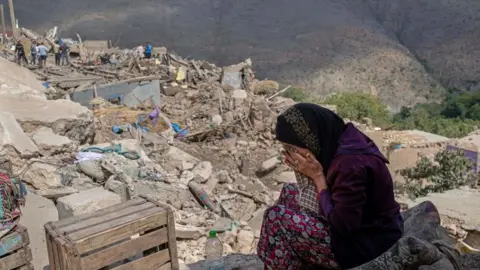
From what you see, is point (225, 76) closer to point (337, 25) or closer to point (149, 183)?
point (149, 183)

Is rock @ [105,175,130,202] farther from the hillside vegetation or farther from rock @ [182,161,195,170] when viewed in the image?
the hillside vegetation

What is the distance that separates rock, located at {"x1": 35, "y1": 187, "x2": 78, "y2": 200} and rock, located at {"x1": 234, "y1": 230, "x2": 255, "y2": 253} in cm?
192

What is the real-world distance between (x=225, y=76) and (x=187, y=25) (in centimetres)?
2294

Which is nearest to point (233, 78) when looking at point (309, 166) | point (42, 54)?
point (42, 54)

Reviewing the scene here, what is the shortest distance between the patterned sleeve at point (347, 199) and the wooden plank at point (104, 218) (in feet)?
5.07

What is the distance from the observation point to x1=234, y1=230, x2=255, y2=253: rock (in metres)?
5.52

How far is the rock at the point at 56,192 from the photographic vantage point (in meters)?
5.07

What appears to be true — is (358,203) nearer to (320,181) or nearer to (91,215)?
(320,181)

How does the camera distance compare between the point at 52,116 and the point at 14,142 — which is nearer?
the point at 14,142

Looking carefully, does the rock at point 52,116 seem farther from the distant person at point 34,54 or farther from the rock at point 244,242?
the distant person at point 34,54

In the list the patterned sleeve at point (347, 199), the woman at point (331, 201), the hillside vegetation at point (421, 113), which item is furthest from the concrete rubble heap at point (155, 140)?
the patterned sleeve at point (347, 199)

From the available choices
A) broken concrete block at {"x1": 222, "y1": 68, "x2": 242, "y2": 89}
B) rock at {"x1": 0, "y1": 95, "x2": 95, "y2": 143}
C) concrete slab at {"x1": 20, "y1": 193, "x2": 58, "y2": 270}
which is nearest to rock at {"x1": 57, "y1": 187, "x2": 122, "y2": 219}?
concrete slab at {"x1": 20, "y1": 193, "x2": 58, "y2": 270}

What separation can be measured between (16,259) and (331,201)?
218 centimetres

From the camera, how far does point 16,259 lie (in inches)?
123
